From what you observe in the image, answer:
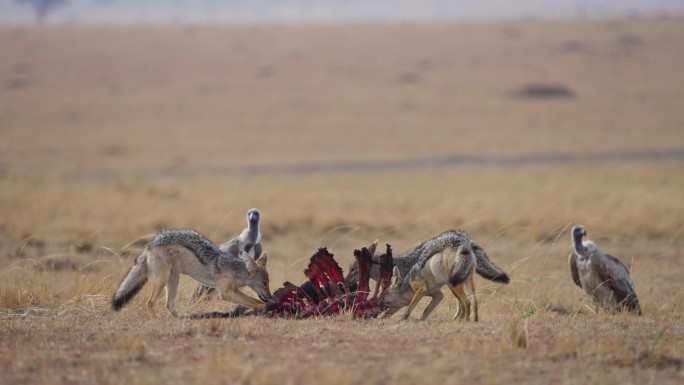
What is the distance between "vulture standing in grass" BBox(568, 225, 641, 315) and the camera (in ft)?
37.8

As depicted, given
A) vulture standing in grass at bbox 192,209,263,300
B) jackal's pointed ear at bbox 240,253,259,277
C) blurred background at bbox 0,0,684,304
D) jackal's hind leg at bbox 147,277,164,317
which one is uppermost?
blurred background at bbox 0,0,684,304

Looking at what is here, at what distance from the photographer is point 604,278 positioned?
11672mm

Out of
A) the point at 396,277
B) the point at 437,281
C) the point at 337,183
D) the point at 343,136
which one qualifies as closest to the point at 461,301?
the point at 437,281

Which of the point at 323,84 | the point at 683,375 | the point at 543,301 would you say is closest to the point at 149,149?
the point at 323,84

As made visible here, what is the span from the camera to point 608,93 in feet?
224

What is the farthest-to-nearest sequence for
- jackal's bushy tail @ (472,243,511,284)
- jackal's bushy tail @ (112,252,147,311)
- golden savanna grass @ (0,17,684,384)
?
jackal's bushy tail @ (472,243,511,284) → jackal's bushy tail @ (112,252,147,311) → golden savanna grass @ (0,17,684,384)

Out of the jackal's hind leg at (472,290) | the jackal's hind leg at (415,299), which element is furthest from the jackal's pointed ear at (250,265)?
the jackal's hind leg at (472,290)

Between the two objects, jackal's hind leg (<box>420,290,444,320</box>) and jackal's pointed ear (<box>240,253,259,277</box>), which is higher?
jackal's pointed ear (<box>240,253,259,277</box>)

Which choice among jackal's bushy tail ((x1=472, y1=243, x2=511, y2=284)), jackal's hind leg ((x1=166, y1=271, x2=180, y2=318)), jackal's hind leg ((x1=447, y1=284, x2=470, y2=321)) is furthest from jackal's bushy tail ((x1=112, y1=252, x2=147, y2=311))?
jackal's bushy tail ((x1=472, y1=243, x2=511, y2=284))

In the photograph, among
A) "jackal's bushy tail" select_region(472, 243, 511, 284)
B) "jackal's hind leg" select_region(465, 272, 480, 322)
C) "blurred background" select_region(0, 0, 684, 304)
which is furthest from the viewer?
"blurred background" select_region(0, 0, 684, 304)

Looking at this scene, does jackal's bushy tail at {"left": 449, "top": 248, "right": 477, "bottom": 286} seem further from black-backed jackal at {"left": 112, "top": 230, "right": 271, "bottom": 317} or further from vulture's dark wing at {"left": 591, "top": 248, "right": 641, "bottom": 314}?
vulture's dark wing at {"left": 591, "top": 248, "right": 641, "bottom": 314}

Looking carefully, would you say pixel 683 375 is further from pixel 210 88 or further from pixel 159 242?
pixel 210 88

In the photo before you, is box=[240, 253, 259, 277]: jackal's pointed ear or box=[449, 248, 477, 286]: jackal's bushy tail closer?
box=[449, 248, 477, 286]: jackal's bushy tail

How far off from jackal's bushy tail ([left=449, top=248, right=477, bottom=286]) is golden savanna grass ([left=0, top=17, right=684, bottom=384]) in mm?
488
